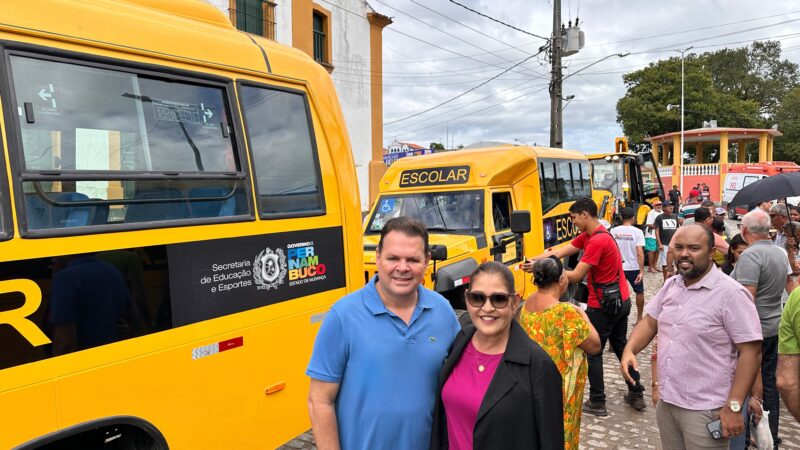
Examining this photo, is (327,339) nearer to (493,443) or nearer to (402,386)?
(402,386)

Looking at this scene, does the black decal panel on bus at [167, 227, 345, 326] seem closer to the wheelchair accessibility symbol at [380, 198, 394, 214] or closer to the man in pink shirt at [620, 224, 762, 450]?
the man in pink shirt at [620, 224, 762, 450]

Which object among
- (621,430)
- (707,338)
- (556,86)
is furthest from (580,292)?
(556,86)

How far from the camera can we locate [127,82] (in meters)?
2.73

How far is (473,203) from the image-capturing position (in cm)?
723

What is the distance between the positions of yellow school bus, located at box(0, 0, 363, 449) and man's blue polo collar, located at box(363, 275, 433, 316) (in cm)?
119

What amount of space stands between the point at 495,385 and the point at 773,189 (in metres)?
6.59

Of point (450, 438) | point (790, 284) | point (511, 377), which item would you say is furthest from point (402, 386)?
point (790, 284)

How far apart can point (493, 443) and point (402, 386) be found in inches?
16.1

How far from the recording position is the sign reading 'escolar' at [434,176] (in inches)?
291

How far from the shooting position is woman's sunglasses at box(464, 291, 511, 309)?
2.12 metres

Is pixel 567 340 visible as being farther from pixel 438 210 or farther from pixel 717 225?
pixel 717 225

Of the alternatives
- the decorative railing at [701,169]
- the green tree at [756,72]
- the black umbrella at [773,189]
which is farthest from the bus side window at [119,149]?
the green tree at [756,72]

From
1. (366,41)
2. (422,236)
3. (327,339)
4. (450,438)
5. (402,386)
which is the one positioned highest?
(366,41)

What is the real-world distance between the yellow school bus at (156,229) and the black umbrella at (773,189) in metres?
5.92
